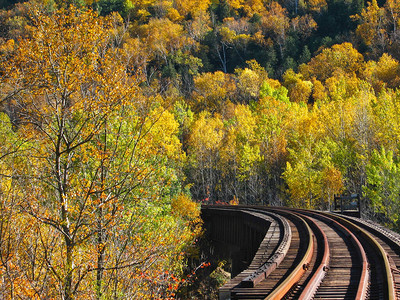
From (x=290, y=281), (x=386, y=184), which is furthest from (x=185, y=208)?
(x=290, y=281)

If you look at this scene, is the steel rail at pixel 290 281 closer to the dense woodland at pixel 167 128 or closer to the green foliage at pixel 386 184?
the dense woodland at pixel 167 128

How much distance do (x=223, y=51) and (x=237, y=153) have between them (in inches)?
2458

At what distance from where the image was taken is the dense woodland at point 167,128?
8.84m

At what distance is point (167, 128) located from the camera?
39.8m

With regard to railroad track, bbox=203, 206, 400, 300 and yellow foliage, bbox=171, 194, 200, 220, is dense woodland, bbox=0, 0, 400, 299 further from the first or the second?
railroad track, bbox=203, 206, 400, 300

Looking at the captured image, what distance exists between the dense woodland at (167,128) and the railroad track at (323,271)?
2.05 metres

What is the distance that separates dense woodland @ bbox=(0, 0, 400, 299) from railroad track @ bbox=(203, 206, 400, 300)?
205 cm

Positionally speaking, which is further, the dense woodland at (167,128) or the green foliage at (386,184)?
the green foliage at (386,184)

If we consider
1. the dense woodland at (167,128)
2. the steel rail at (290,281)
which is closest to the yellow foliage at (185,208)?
the dense woodland at (167,128)

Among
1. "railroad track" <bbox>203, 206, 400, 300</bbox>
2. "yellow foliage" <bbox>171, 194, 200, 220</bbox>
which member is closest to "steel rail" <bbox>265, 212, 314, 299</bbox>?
"railroad track" <bbox>203, 206, 400, 300</bbox>

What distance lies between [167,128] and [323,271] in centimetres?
3199

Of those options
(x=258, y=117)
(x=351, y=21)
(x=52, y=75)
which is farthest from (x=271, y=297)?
(x=351, y=21)

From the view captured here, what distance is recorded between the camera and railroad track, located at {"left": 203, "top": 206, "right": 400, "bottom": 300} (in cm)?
722

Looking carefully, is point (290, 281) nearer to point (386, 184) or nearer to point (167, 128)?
point (386, 184)
